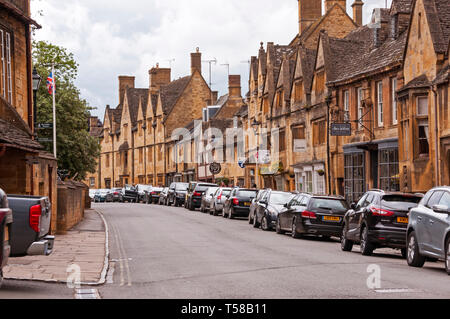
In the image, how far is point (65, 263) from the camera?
16703 mm

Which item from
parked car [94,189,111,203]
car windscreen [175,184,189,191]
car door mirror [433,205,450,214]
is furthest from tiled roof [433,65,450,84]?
parked car [94,189,111,203]

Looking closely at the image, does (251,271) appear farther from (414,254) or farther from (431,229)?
(414,254)

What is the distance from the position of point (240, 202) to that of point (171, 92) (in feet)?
165

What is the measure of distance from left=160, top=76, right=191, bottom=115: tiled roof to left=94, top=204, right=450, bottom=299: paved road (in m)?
61.1

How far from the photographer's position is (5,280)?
13.0 m

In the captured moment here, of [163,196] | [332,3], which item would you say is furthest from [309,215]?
[163,196]

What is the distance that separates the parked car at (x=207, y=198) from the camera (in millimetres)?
45938

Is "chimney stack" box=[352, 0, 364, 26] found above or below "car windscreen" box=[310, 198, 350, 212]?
above

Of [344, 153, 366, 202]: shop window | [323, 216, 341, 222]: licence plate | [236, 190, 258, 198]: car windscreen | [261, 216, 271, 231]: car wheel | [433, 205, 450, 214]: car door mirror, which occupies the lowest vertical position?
[261, 216, 271, 231]: car wheel

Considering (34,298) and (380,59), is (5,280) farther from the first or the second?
(380,59)

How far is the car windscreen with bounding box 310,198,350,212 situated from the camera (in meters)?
25.3

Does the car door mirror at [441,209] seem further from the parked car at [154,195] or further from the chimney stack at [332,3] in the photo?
the parked car at [154,195]

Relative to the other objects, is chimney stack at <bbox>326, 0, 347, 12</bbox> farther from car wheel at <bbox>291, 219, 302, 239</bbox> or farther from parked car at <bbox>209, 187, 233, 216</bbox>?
car wheel at <bbox>291, 219, 302, 239</bbox>
